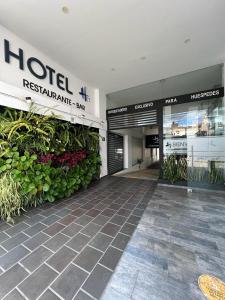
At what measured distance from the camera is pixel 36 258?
4.91 ft

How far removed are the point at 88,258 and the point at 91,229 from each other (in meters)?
0.52

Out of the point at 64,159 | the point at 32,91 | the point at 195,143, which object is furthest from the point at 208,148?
the point at 32,91

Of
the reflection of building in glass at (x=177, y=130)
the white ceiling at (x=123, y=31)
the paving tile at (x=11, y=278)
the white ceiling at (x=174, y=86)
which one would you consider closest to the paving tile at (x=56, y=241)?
the paving tile at (x=11, y=278)

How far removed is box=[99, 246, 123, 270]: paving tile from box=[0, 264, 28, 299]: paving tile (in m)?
0.75

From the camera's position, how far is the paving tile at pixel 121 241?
1669 millimetres

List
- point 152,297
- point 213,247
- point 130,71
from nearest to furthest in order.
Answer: point 152,297, point 213,247, point 130,71

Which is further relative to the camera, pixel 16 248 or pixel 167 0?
pixel 167 0

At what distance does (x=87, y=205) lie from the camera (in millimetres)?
2822

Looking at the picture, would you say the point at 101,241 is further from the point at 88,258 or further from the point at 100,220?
the point at 100,220

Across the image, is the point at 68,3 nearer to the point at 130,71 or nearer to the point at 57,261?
the point at 130,71

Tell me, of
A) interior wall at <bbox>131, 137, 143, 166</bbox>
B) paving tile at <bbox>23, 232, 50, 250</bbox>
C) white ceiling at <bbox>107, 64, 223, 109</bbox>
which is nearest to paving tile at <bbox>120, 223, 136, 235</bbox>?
paving tile at <bbox>23, 232, 50, 250</bbox>

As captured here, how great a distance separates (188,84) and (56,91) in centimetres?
455

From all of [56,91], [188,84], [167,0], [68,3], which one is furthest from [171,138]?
[68,3]

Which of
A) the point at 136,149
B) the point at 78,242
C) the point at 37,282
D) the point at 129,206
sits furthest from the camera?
the point at 136,149
